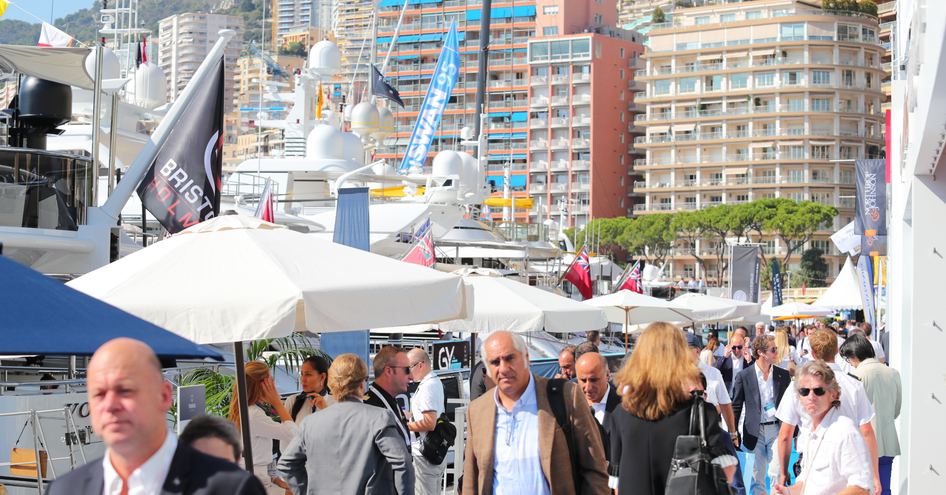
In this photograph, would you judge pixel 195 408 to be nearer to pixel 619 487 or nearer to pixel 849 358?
pixel 619 487

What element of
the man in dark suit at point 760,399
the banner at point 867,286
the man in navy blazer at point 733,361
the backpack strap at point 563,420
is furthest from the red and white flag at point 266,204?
the banner at point 867,286

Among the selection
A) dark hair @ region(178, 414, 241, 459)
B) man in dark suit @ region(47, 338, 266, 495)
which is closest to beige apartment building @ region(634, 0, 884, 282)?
dark hair @ region(178, 414, 241, 459)

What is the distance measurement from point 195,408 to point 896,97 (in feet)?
32.4

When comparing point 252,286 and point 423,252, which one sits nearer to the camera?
point 252,286

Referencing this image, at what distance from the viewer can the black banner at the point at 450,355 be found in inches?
594

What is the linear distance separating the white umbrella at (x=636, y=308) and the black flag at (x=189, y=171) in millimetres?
9010

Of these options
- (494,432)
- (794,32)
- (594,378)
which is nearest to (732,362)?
(594,378)

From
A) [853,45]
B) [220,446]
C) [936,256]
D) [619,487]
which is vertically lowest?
[619,487]

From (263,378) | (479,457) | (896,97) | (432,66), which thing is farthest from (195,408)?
(432,66)

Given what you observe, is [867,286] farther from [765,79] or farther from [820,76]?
[765,79]

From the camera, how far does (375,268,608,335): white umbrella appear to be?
1230 cm

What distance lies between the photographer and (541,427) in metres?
5.34

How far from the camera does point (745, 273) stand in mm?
37031

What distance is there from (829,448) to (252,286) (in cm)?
302
